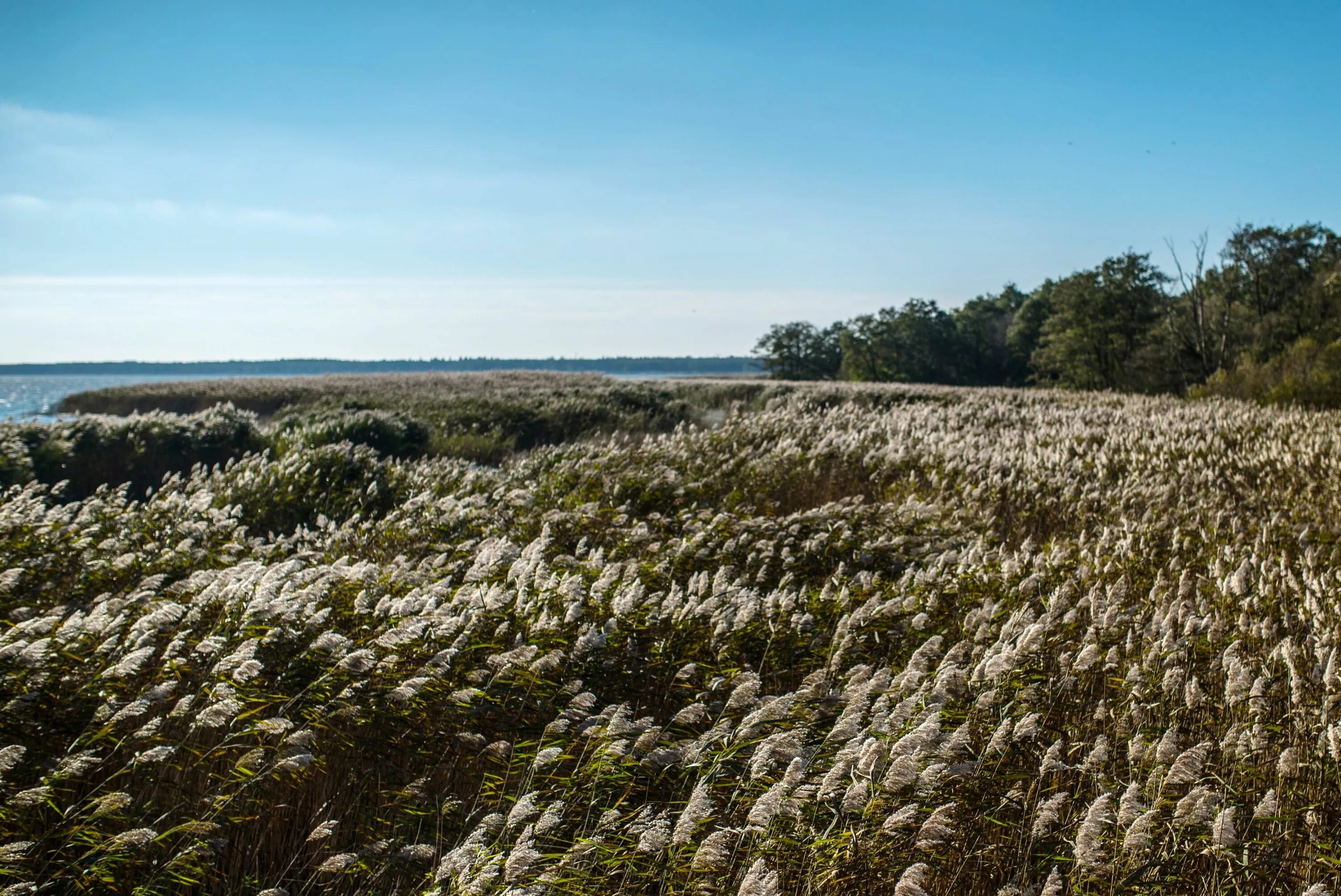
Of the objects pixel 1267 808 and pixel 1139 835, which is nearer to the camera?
pixel 1139 835

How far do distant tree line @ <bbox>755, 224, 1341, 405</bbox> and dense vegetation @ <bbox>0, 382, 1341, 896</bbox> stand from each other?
2223 centimetres

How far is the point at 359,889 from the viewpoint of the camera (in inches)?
111

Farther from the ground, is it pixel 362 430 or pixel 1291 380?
pixel 1291 380

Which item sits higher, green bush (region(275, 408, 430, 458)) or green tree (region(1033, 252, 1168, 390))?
green tree (region(1033, 252, 1168, 390))

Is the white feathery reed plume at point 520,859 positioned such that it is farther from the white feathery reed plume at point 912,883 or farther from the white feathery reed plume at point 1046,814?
the white feathery reed plume at point 1046,814

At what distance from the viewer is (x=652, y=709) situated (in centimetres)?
416

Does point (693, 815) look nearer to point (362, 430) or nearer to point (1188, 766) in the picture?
point (1188, 766)

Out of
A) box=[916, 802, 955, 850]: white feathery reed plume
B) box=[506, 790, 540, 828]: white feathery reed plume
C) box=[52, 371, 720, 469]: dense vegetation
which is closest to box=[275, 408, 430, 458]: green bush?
box=[52, 371, 720, 469]: dense vegetation

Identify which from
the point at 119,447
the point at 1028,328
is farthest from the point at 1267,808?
the point at 1028,328

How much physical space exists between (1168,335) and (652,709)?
49.2 m

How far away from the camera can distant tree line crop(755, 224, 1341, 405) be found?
2727 centimetres

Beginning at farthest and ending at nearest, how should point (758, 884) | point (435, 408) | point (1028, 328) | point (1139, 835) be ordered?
point (1028, 328) < point (435, 408) < point (1139, 835) < point (758, 884)

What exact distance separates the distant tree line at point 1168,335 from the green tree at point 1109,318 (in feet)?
0.24

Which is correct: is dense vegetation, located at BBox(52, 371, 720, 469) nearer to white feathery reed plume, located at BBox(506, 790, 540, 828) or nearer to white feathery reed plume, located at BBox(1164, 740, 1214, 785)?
white feathery reed plume, located at BBox(506, 790, 540, 828)
